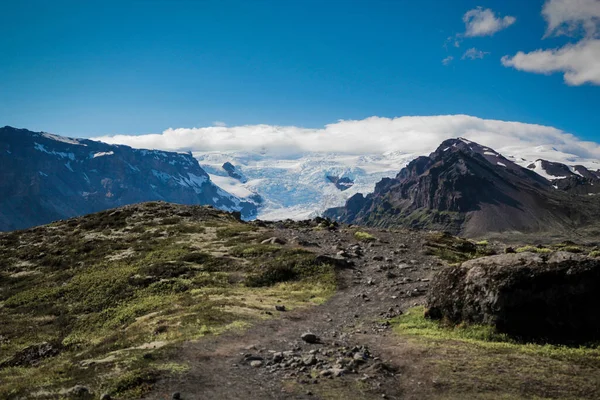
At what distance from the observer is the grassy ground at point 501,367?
16156 millimetres

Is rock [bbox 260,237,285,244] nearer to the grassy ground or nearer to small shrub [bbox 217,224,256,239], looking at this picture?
small shrub [bbox 217,224,256,239]

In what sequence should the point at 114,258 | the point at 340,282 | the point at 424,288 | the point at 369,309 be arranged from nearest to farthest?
1. the point at 369,309
2. the point at 424,288
3. the point at 340,282
4. the point at 114,258

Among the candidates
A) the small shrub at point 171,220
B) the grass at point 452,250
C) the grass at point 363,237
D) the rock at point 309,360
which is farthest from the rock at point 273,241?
the rock at point 309,360

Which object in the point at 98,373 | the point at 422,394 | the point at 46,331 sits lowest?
the point at 46,331

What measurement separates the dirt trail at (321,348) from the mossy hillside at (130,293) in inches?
56.8

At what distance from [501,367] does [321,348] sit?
896 centimetres

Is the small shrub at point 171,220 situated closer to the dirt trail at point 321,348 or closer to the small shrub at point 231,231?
the small shrub at point 231,231

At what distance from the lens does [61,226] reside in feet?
271

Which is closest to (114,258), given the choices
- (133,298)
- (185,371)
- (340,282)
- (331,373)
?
(133,298)

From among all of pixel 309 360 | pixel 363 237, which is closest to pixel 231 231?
pixel 363 237

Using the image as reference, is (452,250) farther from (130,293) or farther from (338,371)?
(338,371)

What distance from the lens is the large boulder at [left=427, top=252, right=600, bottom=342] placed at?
20984 millimetres

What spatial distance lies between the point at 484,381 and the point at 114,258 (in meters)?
50.7

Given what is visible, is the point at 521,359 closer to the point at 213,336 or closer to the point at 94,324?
the point at 213,336
